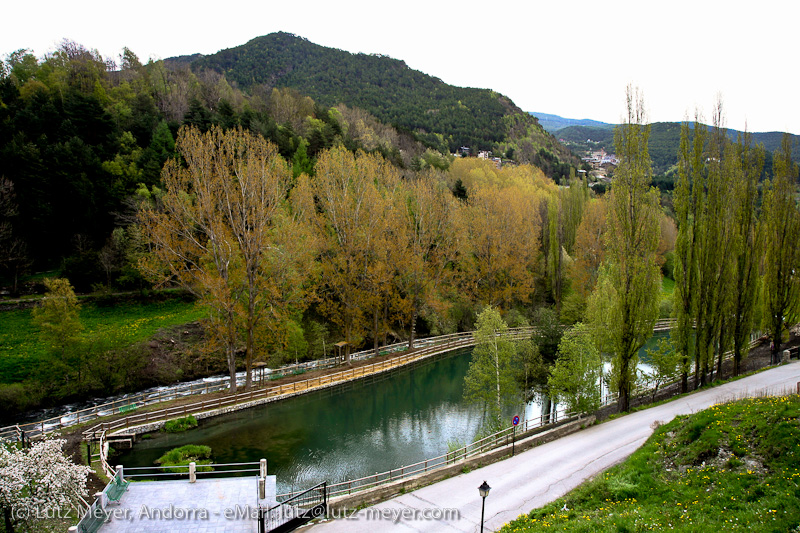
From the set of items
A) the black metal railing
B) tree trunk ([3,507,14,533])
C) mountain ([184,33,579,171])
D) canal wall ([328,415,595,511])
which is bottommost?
canal wall ([328,415,595,511])

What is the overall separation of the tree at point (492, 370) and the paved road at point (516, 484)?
4541 mm

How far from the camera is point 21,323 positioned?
31984 millimetres

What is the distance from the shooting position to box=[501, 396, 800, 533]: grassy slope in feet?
32.2

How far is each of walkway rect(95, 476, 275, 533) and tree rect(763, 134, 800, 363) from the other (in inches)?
1318

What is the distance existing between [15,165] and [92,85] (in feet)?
72.5

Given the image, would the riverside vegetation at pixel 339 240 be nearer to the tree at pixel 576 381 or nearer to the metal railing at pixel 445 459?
the tree at pixel 576 381

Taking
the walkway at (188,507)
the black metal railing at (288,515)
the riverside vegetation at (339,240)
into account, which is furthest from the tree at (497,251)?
the walkway at (188,507)

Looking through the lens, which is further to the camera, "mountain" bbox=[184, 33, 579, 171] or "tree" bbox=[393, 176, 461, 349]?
"mountain" bbox=[184, 33, 579, 171]

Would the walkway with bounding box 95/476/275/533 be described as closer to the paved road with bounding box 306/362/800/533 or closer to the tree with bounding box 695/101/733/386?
the paved road with bounding box 306/362/800/533

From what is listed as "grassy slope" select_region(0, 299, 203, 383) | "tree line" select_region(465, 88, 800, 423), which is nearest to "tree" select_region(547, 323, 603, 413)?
"tree line" select_region(465, 88, 800, 423)

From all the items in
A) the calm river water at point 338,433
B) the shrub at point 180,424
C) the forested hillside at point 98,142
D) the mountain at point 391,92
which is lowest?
the calm river water at point 338,433

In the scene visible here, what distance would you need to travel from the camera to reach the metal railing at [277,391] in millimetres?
22375

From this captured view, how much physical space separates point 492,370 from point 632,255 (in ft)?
31.2

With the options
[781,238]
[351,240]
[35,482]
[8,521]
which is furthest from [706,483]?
[351,240]
